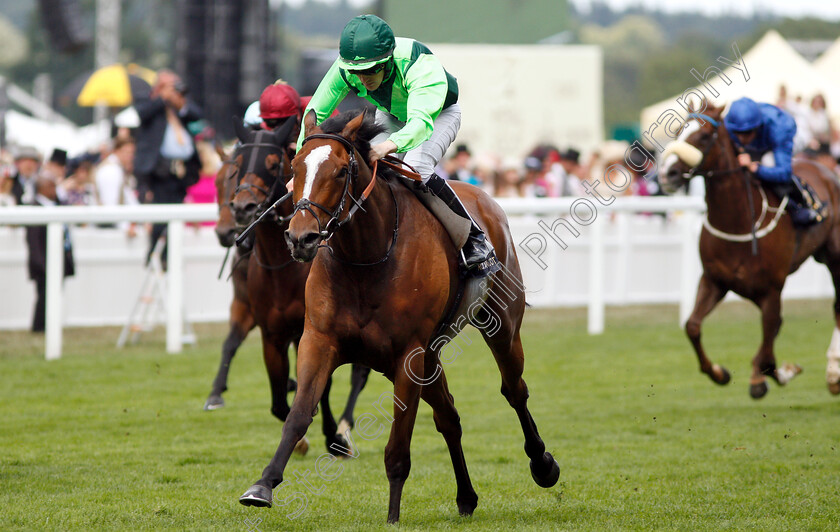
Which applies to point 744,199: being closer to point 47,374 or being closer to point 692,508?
point 692,508

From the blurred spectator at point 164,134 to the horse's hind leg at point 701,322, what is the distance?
467cm

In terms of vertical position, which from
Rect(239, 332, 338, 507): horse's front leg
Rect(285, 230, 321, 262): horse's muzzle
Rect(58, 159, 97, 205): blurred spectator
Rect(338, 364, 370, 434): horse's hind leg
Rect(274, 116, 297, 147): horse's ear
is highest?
Rect(285, 230, 321, 262): horse's muzzle

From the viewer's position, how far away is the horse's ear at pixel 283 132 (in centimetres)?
608

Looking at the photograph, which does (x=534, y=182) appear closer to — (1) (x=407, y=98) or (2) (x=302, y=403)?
(1) (x=407, y=98)

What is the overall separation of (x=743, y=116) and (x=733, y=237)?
912 mm

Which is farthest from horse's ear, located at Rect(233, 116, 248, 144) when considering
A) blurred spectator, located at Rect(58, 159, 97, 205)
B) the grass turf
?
blurred spectator, located at Rect(58, 159, 97, 205)

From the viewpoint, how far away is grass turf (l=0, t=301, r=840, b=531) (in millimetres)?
4879

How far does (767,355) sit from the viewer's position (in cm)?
762

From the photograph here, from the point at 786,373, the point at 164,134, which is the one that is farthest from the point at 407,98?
the point at 164,134

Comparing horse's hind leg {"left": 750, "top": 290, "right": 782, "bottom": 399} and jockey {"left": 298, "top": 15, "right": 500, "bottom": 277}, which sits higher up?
jockey {"left": 298, "top": 15, "right": 500, "bottom": 277}

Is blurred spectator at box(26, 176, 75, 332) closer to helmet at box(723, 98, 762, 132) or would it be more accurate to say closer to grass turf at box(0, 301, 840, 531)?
grass turf at box(0, 301, 840, 531)

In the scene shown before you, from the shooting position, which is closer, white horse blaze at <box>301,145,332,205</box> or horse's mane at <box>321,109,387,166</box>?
white horse blaze at <box>301,145,332,205</box>

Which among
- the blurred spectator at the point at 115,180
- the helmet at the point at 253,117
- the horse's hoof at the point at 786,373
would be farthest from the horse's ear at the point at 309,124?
the blurred spectator at the point at 115,180

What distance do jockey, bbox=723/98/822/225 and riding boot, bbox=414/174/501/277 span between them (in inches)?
138
